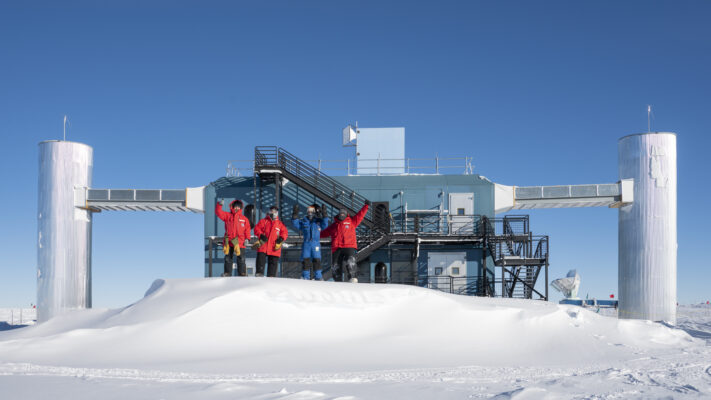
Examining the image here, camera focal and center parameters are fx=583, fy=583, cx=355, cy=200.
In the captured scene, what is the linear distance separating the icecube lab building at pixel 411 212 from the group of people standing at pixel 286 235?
112 inches

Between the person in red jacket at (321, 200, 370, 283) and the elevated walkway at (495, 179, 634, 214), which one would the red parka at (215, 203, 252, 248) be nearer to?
the person in red jacket at (321, 200, 370, 283)

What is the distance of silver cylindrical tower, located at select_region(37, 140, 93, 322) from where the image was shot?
17.8 meters

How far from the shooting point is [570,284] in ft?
106

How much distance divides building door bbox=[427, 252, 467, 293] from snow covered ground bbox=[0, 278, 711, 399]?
8.53 meters

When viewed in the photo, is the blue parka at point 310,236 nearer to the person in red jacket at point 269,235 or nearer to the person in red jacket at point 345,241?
the person in red jacket at point 345,241

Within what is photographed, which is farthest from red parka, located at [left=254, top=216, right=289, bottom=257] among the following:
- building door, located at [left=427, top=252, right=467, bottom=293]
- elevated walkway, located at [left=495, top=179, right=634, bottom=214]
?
elevated walkway, located at [left=495, top=179, right=634, bottom=214]

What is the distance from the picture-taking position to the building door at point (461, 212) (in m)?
21.6

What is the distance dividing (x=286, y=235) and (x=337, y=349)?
3.98 metres

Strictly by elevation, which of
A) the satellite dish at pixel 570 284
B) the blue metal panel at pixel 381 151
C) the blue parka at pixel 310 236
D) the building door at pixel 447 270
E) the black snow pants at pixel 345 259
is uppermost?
the blue metal panel at pixel 381 151

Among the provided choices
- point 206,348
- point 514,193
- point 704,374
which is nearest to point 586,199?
point 514,193

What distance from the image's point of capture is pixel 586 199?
18984 millimetres

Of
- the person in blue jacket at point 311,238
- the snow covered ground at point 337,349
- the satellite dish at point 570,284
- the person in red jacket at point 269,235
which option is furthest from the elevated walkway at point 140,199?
the satellite dish at point 570,284

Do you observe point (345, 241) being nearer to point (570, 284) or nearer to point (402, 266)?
point (402, 266)

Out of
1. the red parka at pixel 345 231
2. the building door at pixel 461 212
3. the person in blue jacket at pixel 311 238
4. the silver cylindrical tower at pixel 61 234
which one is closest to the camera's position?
the red parka at pixel 345 231
